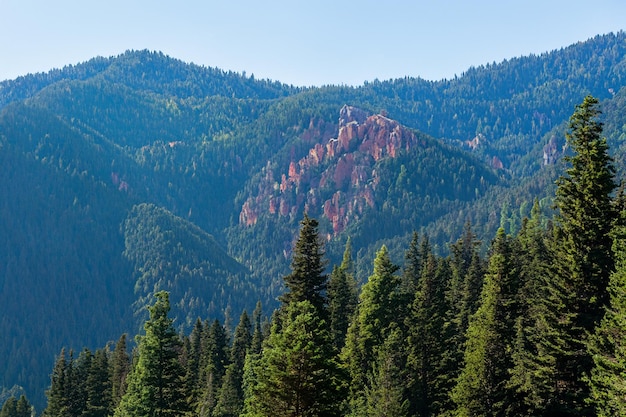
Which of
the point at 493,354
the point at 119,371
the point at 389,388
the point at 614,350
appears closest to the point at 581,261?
the point at 614,350

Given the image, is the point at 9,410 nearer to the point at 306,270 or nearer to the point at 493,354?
the point at 306,270

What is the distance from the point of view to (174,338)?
44062mm

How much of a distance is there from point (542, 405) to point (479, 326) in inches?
309

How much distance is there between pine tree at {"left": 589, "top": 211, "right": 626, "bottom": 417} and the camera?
2605 centimetres

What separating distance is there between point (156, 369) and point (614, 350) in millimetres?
28937

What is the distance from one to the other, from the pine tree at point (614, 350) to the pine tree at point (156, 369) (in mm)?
26696

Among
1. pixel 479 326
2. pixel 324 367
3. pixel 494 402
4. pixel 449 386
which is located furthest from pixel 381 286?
pixel 324 367

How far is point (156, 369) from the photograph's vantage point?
43406 millimetres

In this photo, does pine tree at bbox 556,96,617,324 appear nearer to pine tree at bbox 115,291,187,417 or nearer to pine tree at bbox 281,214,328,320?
pine tree at bbox 281,214,328,320

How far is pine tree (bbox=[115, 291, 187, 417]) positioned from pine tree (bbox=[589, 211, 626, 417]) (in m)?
26.7

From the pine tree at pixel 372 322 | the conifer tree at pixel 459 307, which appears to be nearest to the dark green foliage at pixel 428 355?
the conifer tree at pixel 459 307

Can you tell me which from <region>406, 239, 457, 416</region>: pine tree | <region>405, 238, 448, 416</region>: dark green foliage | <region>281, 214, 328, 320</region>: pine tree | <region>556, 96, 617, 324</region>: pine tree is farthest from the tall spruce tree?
<region>405, 238, 448, 416</region>: dark green foliage

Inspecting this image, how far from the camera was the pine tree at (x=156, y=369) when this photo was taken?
43.0 meters

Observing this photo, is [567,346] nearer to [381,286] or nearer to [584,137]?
[584,137]
